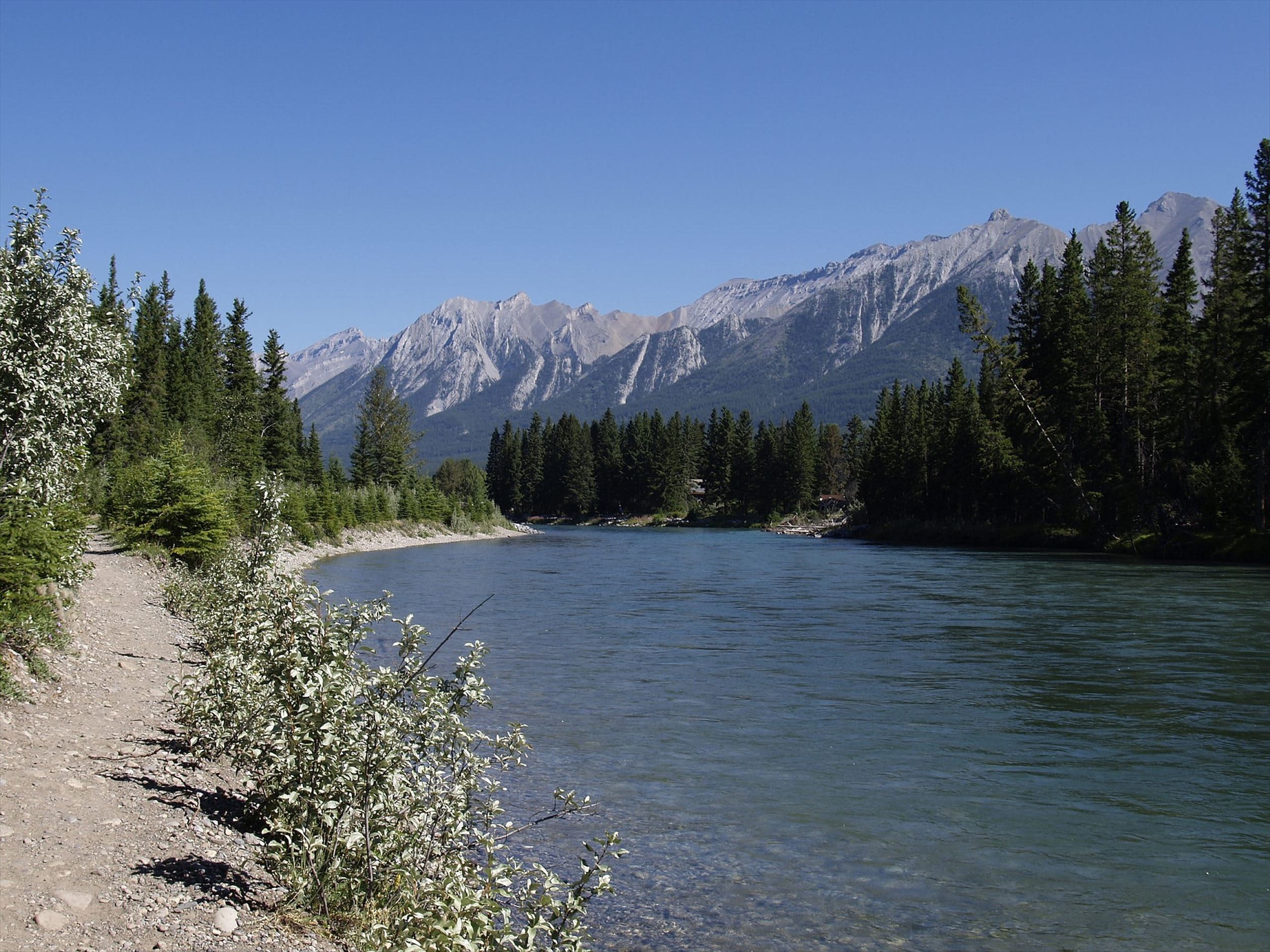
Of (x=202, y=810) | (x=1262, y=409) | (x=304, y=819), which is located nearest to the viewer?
(x=304, y=819)

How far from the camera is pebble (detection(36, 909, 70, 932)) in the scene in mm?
5664

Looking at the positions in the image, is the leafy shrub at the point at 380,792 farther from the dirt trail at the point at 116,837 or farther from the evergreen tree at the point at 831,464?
the evergreen tree at the point at 831,464

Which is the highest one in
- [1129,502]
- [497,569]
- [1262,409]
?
[1262,409]

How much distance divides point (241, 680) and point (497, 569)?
A: 39787 mm

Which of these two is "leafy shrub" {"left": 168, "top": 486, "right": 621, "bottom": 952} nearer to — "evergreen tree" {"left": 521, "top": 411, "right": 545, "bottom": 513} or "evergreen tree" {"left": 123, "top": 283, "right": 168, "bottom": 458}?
"evergreen tree" {"left": 123, "top": 283, "right": 168, "bottom": 458}

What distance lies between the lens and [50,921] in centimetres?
574

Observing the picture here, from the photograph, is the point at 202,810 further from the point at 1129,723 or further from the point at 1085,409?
the point at 1085,409

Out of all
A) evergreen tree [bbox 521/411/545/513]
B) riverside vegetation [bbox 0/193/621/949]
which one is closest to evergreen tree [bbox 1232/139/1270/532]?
riverside vegetation [bbox 0/193/621/949]

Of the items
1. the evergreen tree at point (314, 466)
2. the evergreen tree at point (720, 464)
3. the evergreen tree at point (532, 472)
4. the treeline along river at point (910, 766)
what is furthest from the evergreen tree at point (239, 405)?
the evergreen tree at point (532, 472)

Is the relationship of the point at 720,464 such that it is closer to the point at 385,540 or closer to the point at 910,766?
the point at 385,540

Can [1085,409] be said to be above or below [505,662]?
above

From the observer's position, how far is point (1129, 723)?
14680 millimetres

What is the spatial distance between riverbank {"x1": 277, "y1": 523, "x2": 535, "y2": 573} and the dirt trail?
31616mm

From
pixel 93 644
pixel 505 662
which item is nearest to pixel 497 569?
pixel 505 662
